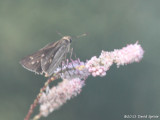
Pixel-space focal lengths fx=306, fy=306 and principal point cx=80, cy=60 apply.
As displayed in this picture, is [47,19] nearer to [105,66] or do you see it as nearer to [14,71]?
[14,71]

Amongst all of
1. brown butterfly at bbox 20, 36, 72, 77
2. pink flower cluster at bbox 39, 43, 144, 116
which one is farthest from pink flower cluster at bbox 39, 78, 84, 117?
brown butterfly at bbox 20, 36, 72, 77

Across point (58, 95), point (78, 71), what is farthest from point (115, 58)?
point (58, 95)

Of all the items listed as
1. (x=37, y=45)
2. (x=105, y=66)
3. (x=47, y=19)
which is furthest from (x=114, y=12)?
(x=105, y=66)

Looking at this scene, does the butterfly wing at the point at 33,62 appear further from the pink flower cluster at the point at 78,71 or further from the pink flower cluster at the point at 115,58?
the pink flower cluster at the point at 115,58

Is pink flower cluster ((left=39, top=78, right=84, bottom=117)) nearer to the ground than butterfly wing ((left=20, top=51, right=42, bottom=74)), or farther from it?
nearer to the ground

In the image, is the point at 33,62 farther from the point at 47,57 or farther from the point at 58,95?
the point at 58,95

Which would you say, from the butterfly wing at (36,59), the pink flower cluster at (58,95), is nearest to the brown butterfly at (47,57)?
the butterfly wing at (36,59)

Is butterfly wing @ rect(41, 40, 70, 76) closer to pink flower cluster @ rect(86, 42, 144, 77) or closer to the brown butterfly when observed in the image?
the brown butterfly
